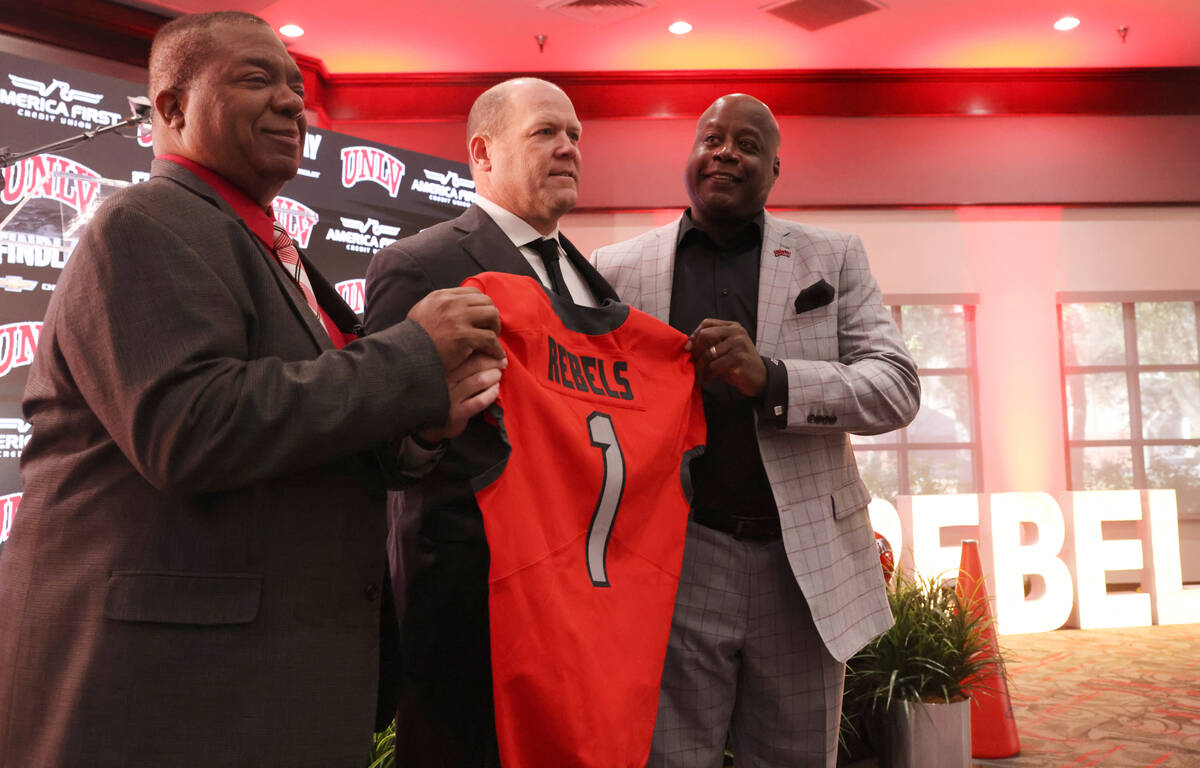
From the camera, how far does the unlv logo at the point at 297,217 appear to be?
457 cm

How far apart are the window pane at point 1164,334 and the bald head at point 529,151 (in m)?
7.00

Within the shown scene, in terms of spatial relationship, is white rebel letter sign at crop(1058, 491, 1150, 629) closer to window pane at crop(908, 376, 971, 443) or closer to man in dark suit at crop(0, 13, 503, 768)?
window pane at crop(908, 376, 971, 443)

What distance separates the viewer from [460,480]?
4.90ft

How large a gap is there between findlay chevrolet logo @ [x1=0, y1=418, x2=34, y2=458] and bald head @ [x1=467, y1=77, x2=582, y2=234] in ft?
9.36

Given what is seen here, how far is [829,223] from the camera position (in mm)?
7074

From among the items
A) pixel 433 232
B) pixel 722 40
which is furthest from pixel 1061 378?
pixel 433 232

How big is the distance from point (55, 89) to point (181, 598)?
3.68 m

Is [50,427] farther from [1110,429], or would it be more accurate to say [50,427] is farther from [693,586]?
[1110,429]

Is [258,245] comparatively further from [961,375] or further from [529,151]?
[961,375]

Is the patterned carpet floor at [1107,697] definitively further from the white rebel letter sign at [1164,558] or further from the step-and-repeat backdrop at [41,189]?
the step-and-repeat backdrop at [41,189]

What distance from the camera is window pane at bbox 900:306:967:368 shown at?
725 centimetres

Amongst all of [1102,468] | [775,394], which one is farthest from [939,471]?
[775,394]

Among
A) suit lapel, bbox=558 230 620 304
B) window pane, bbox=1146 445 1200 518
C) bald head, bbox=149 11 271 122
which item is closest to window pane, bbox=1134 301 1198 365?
window pane, bbox=1146 445 1200 518

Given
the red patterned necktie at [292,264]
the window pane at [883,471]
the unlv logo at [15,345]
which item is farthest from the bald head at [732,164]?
the window pane at [883,471]
